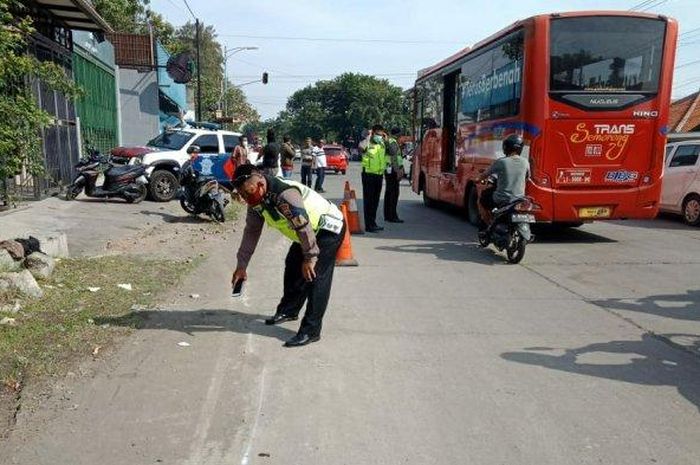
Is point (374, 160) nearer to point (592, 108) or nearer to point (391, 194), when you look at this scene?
point (391, 194)

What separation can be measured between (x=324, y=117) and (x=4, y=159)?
8361 centimetres

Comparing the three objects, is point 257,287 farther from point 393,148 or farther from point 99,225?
point 393,148

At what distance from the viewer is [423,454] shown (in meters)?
3.36

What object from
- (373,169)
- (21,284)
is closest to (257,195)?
(21,284)

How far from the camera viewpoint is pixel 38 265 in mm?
6883

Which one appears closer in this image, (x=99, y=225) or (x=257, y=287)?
(x=257, y=287)

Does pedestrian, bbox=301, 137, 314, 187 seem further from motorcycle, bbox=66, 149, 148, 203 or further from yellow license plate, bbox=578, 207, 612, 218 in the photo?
yellow license plate, bbox=578, 207, 612, 218

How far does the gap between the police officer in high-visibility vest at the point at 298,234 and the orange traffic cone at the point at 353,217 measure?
5609 millimetres

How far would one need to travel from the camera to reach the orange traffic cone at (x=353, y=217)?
11.2m

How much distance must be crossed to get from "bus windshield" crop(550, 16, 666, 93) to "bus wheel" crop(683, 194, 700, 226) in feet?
14.5

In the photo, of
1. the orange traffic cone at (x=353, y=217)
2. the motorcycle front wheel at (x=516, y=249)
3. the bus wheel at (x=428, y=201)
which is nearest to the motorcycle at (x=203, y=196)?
the orange traffic cone at (x=353, y=217)

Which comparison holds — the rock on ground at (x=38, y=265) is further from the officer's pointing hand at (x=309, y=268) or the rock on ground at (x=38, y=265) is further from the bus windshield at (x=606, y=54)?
the bus windshield at (x=606, y=54)

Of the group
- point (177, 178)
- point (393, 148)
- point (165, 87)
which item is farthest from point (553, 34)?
point (165, 87)

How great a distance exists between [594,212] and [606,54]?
2.45 meters
